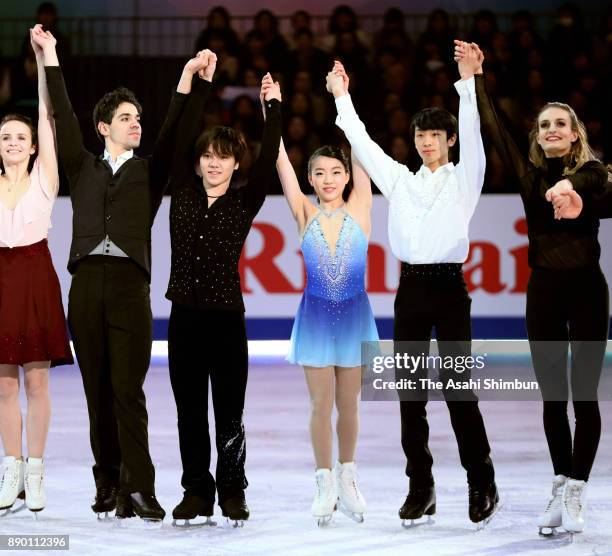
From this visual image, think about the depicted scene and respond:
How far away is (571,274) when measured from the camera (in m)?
4.37

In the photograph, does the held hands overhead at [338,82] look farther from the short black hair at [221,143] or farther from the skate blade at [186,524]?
the skate blade at [186,524]

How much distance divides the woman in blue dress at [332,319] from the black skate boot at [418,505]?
165 millimetres

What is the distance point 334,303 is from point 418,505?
800mm

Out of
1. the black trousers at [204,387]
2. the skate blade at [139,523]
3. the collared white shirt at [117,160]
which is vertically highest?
the collared white shirt at [117,160]

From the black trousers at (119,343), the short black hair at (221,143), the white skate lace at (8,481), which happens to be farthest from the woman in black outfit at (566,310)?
Result: the white skate lace at (8,481)

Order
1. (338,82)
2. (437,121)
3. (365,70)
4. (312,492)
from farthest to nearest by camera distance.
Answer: (365,70) < (312,492) < (338,82) < (437,121)

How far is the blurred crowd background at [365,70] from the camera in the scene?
10.0 m

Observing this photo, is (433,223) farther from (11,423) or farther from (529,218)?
(11,423)

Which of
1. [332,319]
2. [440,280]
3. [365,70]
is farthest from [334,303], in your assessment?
[365,70]

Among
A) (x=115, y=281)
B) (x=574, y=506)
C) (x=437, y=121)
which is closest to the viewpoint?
(x=574, y=506)

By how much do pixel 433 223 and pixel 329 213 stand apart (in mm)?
408

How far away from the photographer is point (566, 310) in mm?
4371

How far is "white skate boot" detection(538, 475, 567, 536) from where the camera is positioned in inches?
170
